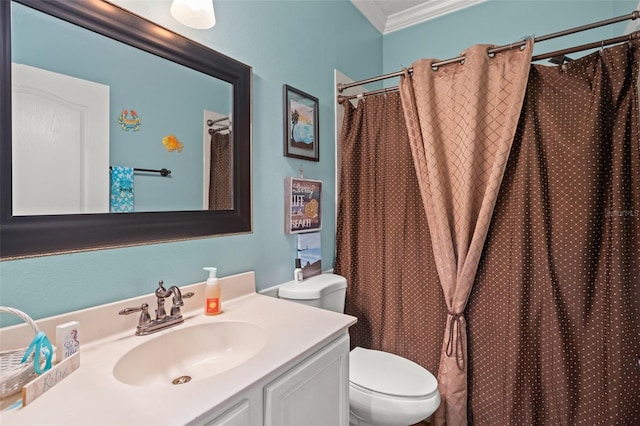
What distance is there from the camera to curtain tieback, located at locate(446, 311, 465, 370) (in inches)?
59.4

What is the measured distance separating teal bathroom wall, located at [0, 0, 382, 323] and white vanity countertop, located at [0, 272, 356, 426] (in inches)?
2.9

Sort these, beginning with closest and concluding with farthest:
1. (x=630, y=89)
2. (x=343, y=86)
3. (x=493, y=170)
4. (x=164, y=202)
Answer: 1. (x=164, y=202)
2. (x=630, y=89)
3. (x=493, y=170)
4. (x=343, y=86)

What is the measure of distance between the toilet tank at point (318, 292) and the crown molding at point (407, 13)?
1.86m

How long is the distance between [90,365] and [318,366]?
60 centimetres

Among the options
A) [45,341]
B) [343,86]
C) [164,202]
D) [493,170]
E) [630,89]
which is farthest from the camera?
[343,86]

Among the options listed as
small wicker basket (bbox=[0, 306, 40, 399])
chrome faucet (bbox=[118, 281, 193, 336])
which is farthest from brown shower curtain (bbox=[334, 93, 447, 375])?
small wicker basket (bbox=[0, 306, 40, 399])

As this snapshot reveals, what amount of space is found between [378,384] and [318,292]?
48cm

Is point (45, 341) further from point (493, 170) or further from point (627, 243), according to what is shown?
point (627, 243)

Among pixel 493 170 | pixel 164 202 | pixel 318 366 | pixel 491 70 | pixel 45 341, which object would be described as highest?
pixel 491 70

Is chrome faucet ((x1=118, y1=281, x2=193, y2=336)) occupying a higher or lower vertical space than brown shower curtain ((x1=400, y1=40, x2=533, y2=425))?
lower

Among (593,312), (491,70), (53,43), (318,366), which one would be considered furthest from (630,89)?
(53,43)

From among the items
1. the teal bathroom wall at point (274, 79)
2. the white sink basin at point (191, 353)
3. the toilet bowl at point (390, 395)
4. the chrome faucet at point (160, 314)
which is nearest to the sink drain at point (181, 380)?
the white sink basin at point (191, 353)

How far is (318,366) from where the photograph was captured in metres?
0.92

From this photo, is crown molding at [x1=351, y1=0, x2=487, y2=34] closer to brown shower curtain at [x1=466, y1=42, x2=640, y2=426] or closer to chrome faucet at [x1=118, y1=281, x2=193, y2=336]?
brown shower curtain at [x1=466, y1=42, x2=640, y2=426]
